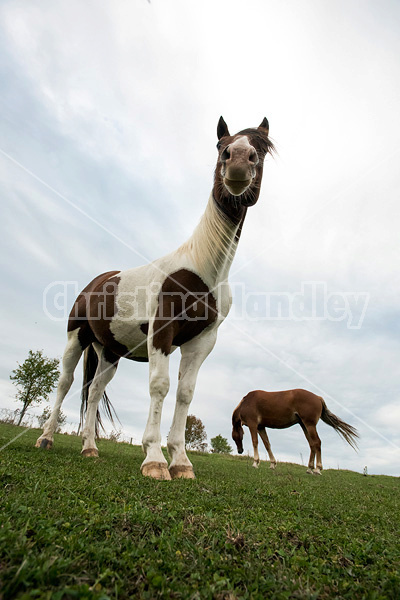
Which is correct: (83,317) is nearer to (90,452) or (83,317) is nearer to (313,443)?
(90,452)

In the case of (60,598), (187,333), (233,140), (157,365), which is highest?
(233,140)

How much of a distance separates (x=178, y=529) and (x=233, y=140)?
3.87m

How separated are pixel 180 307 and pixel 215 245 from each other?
0.88m

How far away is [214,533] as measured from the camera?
1.76 m

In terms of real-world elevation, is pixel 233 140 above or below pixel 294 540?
above

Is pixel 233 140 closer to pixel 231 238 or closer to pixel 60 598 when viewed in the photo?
pixel 231 238

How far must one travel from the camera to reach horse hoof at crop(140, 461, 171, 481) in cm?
352

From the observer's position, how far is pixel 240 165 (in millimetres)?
3541

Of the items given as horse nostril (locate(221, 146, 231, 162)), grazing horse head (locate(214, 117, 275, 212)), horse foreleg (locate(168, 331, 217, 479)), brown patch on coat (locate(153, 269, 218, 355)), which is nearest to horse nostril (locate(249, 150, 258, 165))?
grazing horse head (locate(214, 117, 275, 212))

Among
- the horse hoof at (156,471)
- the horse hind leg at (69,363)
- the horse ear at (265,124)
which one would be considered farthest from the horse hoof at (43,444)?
the horse ear at (265,124)

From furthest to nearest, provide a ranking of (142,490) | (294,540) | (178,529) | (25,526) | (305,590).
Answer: (142,490) → (294,540) → (178,529) → (25,526) → (305,590)

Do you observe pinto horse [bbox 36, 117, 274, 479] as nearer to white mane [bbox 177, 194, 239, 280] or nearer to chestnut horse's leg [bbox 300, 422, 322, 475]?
white mane [bbox 177, 194, 239, 280]

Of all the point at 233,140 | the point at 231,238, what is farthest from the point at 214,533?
the point at 233,140

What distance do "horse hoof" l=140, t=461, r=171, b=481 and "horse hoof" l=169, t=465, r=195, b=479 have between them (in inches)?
15.6
